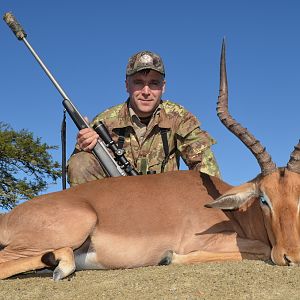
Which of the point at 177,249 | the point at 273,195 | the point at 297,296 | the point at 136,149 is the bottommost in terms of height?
the point at 297,296

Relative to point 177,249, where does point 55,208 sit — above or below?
above

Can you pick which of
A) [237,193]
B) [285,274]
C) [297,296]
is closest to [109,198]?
[237,193]

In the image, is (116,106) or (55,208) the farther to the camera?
(116,106)

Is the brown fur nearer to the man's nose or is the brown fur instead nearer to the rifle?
the rifle

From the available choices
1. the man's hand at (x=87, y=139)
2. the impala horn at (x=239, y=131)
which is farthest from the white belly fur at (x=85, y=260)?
the man's hand at (x=87, y=139)

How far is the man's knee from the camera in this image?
7.66 m

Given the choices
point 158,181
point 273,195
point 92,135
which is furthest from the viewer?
point 92,135

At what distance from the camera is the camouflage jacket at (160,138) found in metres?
7.86

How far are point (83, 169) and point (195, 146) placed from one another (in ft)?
5.24

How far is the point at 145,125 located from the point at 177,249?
124 inches

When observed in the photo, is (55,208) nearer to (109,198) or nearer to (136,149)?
(109,198)

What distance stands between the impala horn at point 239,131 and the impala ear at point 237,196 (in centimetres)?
22

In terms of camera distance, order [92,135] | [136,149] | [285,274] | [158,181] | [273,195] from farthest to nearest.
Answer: [136,149], [92,135], [158,181], [273,195], [285,274]

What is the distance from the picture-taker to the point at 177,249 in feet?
18.1
